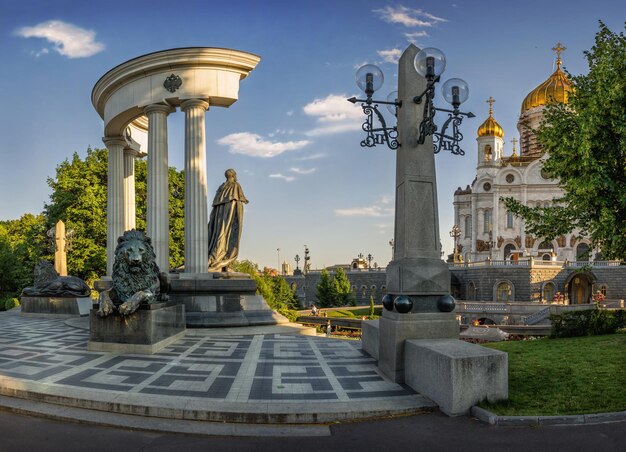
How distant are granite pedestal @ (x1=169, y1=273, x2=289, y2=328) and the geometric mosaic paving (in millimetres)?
2298

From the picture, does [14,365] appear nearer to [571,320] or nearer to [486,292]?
[571,320]

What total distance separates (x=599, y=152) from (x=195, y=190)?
12.0 m

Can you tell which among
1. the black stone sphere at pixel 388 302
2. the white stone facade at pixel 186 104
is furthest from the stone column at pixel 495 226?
the black stone sphere at pixel 388 302

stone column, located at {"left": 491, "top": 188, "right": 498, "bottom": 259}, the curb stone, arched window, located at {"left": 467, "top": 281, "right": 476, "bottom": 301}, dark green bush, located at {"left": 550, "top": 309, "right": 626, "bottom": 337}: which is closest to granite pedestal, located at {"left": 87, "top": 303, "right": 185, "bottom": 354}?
the curb stone

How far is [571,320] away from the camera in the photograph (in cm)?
1307

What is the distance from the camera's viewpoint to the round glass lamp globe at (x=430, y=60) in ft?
25.6

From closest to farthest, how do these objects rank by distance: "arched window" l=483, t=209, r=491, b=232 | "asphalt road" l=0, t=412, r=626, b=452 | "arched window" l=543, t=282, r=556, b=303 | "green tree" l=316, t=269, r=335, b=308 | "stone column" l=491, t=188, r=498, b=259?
"asphalt road" l=0, t=412, r=626, b=452 → "arched window" l=543, t=282, r=556, b=303 → "green tree" l=316, t=269, r=335, b=308 → "stone column" l=491, t=188, r=498, b=259 → "arched window" l=483, t=209, r=491, b=232

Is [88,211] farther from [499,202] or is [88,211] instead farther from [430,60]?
[499,202]

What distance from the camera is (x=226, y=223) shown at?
15914mm

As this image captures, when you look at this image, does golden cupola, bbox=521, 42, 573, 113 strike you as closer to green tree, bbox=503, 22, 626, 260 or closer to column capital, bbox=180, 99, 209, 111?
green tree, bbox=503, 22, 626, 260

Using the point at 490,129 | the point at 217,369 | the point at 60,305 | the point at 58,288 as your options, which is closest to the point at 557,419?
the point at 217,369

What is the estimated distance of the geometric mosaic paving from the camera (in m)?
6.80

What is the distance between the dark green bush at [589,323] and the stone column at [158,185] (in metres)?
12.8

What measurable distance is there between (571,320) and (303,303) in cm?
5650
